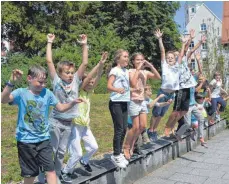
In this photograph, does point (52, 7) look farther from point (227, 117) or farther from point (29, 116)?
point (29, 116)

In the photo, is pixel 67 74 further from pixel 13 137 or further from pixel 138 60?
pixel 13 137

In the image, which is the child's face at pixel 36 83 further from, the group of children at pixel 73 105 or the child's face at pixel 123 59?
the child's face at pixel 123 59

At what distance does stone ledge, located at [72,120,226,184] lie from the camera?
4581mm

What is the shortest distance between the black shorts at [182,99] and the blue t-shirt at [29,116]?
386cm

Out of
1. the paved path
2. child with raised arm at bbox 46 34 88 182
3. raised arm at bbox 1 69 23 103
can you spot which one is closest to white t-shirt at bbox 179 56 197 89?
the paved path

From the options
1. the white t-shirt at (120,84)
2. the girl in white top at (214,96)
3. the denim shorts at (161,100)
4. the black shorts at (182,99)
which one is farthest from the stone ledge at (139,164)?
the girl in white top at (214,96)

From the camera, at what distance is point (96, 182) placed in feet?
14.8

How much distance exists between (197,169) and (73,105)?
3.52m

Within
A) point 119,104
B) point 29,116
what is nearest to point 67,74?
point 29,116

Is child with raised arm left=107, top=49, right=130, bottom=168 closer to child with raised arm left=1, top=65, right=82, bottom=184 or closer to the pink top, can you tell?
the pink top

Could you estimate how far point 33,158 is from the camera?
12.1 ft

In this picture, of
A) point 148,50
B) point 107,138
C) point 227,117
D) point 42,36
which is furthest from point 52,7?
point 107,138

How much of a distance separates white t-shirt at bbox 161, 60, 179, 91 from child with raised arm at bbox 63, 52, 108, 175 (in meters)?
2.17

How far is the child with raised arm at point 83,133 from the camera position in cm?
434
